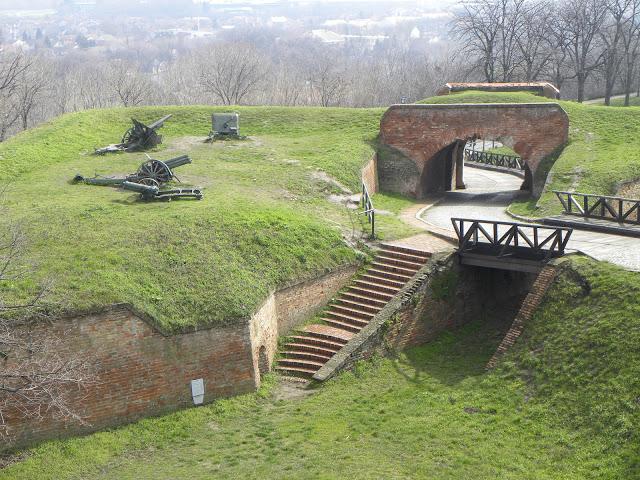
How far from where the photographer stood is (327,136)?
1228 inches

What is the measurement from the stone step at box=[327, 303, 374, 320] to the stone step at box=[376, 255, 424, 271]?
1887 mm

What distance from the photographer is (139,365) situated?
1525 centimetres

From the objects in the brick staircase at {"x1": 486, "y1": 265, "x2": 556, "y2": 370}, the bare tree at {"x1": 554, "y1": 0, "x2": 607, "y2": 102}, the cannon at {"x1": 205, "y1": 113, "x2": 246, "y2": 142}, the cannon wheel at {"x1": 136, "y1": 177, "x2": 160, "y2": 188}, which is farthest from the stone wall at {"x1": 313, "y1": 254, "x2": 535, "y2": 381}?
the bare tree at {"x1": 554, "y1": 0, "x2": 607, "y2": 102}

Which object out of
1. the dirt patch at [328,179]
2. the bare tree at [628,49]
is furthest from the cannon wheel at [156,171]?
the bare tree at [628,49]

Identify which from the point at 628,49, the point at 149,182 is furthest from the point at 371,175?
the point at 628,49

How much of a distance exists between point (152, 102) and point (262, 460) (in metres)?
55.8

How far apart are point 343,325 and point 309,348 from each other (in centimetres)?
114

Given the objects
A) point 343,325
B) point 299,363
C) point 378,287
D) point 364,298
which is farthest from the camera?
point 378,287

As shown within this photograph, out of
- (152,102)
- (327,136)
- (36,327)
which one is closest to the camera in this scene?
(36,327)

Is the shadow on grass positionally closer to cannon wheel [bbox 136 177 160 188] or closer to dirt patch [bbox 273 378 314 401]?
dirt patch [bbox 273 378 314 401]

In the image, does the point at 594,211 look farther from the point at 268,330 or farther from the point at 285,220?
the point at 268,330

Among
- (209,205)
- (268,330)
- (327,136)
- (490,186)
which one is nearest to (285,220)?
(209,205)

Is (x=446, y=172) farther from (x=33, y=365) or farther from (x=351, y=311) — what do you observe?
(x=33, y=365)

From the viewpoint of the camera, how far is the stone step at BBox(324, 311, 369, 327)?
1833 cm
